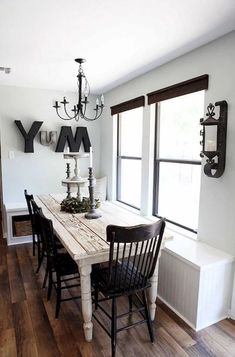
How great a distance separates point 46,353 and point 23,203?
2612 millimetres

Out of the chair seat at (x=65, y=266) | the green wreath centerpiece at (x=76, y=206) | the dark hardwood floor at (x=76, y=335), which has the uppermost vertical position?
the green wreath centerpiece at (x=76, y=206)

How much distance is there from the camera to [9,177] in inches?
162

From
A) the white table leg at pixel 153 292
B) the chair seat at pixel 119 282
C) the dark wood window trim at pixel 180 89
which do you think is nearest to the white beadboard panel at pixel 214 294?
the white table leg at pixel 153 292

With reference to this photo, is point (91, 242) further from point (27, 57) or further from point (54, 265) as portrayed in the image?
point (27, 57)

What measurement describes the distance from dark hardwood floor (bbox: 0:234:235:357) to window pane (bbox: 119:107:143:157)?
2198 mm

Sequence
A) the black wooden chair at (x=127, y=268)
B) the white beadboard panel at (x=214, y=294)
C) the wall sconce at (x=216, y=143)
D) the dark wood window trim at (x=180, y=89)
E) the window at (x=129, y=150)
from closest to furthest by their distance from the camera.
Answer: the black wooden chair at (x=127, y=268) < the white beadboard panel at (x=214, y=294) < the wall sconce at (x=216, y=143) < the dark wood window trim at (x=180, y=89) < the window at (x=129, y=150)

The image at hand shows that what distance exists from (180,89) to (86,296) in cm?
215

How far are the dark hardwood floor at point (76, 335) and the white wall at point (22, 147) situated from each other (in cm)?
198

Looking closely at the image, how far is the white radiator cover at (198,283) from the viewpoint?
211 cm

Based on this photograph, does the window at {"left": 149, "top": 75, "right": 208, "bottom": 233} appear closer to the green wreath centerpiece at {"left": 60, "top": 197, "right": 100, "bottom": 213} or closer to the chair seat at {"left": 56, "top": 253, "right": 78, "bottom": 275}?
the green wreath centerpiece at {"left": 60, "top": 197, "right": 100, "bottom": 213}

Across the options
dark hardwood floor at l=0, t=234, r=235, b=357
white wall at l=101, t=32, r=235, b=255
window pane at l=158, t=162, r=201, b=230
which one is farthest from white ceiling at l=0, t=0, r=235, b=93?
dark hardwood floor at l=0, t=234, r=235, b=357

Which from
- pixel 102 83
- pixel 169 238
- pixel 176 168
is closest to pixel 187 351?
pixel 169 238

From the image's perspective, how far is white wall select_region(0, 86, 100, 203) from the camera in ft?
13.2

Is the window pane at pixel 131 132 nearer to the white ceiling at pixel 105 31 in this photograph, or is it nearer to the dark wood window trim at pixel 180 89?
the dark wood window trim at pixel 180 89
